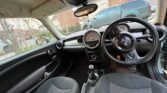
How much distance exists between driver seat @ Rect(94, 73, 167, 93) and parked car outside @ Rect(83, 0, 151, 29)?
3.83 feet

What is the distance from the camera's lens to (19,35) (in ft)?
8.61

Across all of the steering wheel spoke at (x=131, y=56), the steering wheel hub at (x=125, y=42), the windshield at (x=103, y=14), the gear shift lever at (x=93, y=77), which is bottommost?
the gear shift lever at (x=93, y=77)

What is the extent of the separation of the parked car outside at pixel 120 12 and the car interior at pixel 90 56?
0.18 meters

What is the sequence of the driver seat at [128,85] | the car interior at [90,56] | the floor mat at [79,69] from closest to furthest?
the driver seat at [128,85], the car interior at [90,56], the floor mat at [79,69]

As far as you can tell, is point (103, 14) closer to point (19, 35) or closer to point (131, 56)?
point (19, 35)

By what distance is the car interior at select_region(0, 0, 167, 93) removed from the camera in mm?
1531

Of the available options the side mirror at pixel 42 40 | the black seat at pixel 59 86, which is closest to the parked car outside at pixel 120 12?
the side mirror at pixel 42 40

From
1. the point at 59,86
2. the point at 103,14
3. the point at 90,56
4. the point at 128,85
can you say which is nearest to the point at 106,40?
the point at 90,56

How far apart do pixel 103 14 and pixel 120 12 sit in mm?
289

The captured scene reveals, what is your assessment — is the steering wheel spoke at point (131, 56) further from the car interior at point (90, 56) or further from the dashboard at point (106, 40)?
the dashboard at point (106, 40)

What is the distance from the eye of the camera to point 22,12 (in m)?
2.44

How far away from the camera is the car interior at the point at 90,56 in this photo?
1.53m

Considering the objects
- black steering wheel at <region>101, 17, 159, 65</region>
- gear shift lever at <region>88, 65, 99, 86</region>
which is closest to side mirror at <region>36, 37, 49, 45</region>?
gear shift lever at <region>88, 65, 99, 86</region>

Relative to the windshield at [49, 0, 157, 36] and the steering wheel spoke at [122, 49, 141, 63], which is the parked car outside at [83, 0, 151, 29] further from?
the steering wheel spoke at [122, 49, 141, 63]
